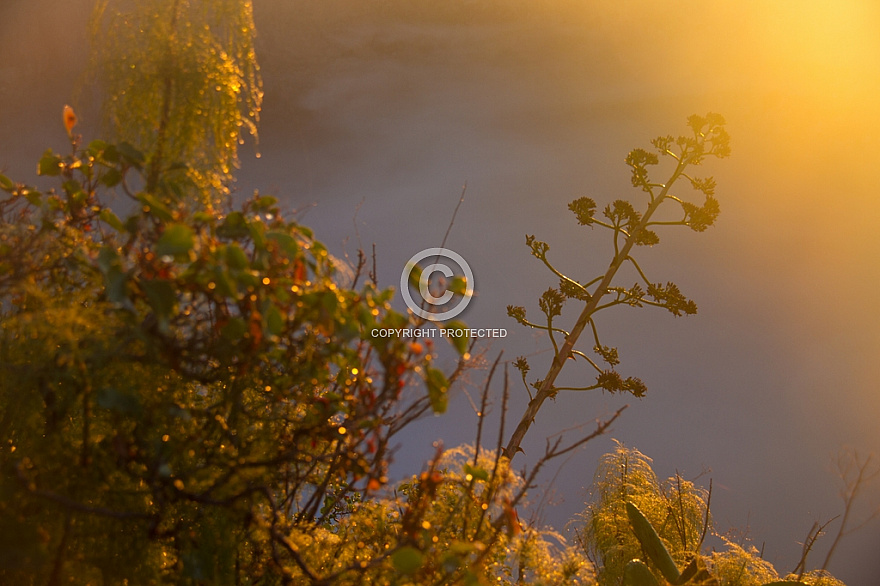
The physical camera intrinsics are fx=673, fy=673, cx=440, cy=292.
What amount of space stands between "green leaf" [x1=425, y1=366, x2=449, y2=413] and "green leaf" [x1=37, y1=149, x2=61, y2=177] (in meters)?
1.14

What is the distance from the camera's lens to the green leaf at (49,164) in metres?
1.71

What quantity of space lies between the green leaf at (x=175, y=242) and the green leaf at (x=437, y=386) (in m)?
0.52

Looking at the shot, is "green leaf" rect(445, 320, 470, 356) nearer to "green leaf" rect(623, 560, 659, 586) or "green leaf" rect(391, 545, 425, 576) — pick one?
"green leaf" rect(391, 545, 425, 576)

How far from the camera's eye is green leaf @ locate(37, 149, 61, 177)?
5.60 feet

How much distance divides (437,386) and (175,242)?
567 millimetres

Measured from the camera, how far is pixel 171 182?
5.11 feet

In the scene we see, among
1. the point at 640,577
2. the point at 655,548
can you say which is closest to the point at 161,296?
the point at 640,577

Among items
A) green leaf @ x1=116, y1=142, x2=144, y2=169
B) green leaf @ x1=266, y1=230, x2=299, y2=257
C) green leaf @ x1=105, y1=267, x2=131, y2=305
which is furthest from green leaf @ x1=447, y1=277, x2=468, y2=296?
green leaf @ x1=116, y1=142, x2=144, y2=169

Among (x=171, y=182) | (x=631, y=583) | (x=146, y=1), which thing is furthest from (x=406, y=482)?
(x=146, y=1)

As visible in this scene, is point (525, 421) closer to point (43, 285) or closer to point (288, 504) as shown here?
point (288, 504)

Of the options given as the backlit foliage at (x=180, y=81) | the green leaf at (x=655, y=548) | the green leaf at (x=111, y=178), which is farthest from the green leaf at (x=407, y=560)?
the green leaf at (x=655, y=548)

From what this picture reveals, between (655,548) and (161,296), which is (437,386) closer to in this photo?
(161,296)

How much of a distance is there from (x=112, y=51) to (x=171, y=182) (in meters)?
0.52

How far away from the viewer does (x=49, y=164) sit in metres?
1.72
